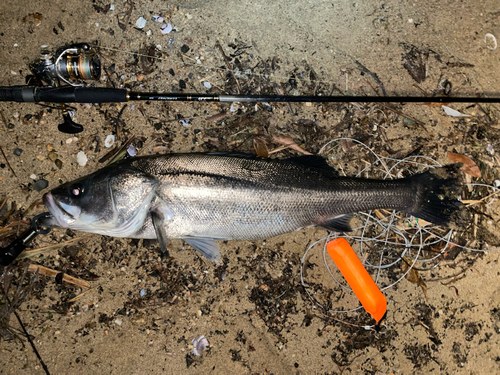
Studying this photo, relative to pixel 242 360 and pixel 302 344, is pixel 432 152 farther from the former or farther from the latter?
pixel 242 360

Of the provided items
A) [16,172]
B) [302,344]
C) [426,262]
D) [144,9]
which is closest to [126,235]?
[16,172]

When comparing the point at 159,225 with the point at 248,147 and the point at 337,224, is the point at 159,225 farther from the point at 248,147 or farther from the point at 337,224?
the point at 337,224

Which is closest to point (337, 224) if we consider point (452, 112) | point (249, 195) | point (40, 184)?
point (249, 195)

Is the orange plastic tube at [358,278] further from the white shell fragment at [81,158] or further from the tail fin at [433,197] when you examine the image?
the white shell fragment at [81,158]

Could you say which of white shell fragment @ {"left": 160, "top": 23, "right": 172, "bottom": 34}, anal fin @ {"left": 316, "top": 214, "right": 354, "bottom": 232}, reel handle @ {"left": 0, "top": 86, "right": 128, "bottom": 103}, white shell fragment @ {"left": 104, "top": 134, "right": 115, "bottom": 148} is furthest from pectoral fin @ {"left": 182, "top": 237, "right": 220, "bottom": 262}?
white shell fragment @ {"left": 160, "top": 23, "right": 172, "bottom": 34}

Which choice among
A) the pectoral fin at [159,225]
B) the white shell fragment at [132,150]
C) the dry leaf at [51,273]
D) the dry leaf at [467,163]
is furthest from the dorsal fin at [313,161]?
the dry leaf at [51,273]
